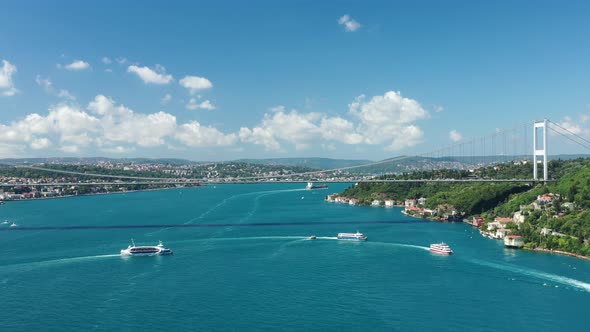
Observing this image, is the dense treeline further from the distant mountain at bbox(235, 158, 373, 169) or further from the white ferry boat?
the distant mountain at bbox(235, 158, 373, 169)

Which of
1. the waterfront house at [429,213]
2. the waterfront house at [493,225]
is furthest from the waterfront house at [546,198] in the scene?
the waterfront house at [429,213]

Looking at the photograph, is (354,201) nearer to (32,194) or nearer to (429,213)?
(429,213)

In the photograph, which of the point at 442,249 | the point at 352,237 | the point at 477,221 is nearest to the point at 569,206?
the point at 477,221

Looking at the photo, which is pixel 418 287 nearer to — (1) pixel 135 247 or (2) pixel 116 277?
(2) pixel 116 277

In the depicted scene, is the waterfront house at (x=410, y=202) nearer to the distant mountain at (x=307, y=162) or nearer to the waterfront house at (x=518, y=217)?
the waterfront house at (x=518, y=217)

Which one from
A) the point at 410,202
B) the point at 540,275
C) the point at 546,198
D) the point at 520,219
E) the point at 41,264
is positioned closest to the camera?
the point at 540,275

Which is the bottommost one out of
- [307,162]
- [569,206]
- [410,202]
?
[410,202]
